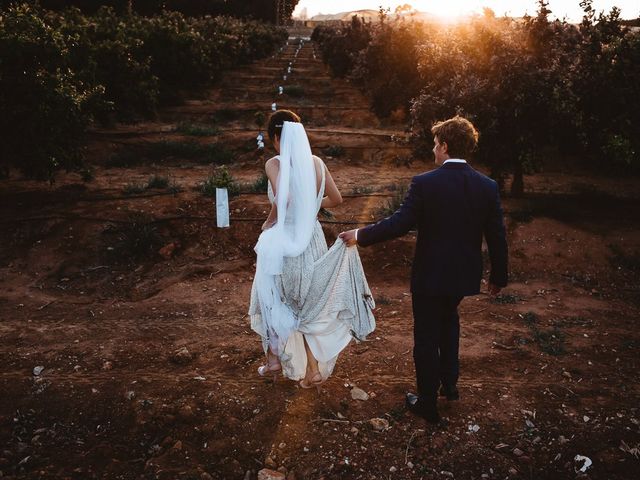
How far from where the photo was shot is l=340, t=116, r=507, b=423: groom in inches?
138

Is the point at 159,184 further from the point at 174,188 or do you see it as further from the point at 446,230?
the point at 446,230

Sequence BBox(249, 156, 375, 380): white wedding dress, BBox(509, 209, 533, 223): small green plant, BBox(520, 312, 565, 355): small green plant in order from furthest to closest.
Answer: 1. BBox(509, 209, 533, 223): small green plant
2. BBox(520, 312, 565, 355): small green plant
3. BBox(249, 156, 375, 380): white wedding dress

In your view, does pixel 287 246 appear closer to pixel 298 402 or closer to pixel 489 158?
pixel 298 402

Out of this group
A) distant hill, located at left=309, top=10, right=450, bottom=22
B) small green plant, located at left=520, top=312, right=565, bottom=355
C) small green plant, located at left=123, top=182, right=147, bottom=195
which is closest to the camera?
small green plant, located at left=520, top=312, right=565, bottom=355

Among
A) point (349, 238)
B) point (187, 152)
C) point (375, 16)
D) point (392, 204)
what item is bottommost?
point (392, 204)

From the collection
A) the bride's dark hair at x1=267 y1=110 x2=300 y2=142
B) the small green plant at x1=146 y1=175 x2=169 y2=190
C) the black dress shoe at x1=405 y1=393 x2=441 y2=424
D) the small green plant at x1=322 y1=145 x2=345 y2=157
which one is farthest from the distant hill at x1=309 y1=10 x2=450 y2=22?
the black dress shoe at x1=405 y1=393 x2=441 y2=424

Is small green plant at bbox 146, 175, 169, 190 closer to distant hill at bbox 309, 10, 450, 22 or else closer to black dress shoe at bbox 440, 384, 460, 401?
black dress shoe at bbox 440, 384, 460, 401

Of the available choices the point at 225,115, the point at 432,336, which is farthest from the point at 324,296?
the point at 225,115

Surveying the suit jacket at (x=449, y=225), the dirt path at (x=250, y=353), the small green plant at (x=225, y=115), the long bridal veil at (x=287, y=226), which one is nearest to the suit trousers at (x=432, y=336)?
the suit jacket at (x=449, y=225)

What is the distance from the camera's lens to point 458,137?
3508mm

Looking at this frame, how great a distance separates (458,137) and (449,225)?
0.62 metres

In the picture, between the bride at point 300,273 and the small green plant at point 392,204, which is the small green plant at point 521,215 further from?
the bride at point 300,273

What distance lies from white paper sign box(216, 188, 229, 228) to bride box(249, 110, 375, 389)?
3.79 m

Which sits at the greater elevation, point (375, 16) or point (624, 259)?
point (375, 16)
